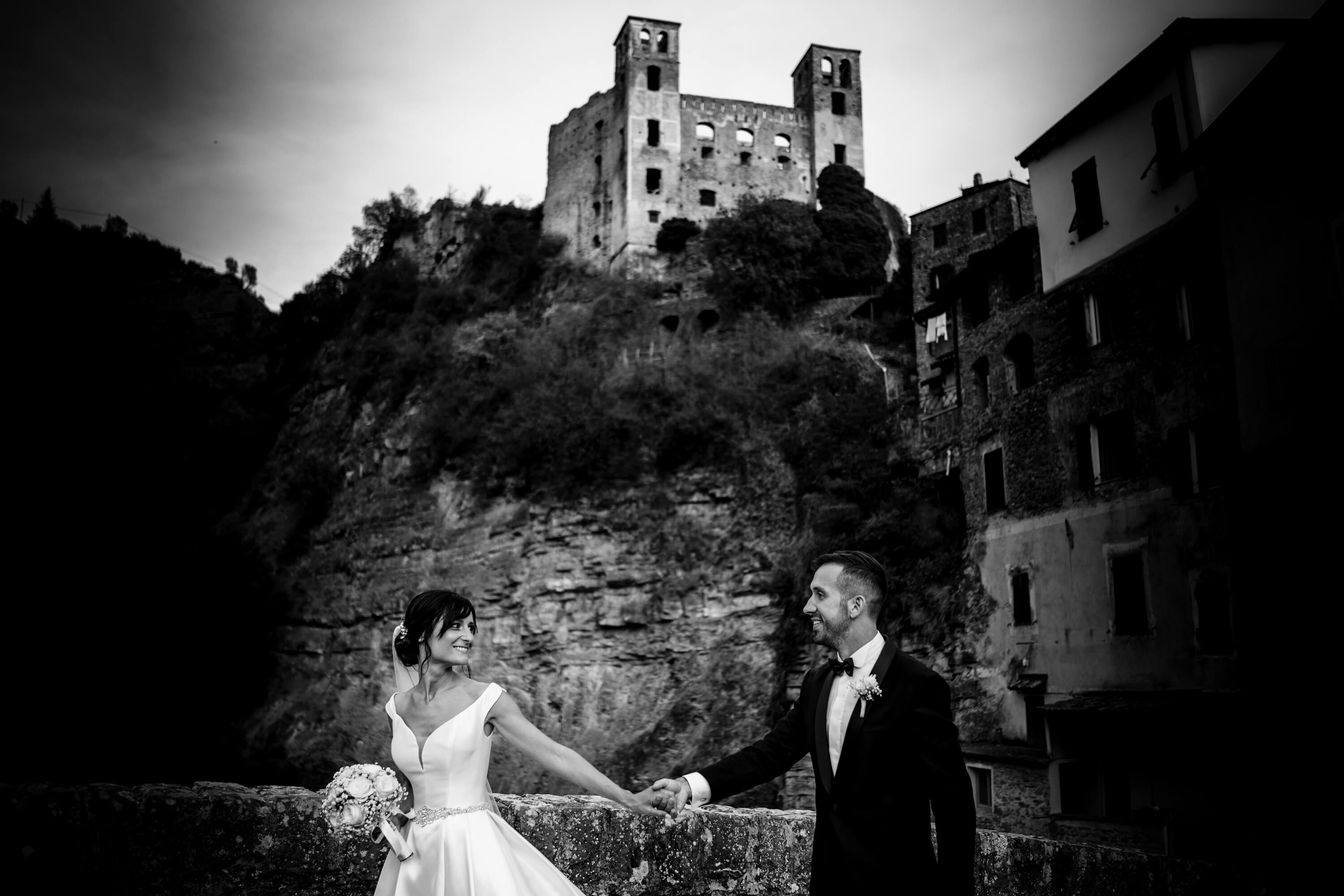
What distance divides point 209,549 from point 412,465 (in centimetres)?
695

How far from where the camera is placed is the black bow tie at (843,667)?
4.12 m

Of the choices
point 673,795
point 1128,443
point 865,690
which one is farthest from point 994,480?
point 865,690

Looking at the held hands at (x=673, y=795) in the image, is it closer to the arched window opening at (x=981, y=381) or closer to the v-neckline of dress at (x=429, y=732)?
the v-neckline of dress at (x=429, y=732)

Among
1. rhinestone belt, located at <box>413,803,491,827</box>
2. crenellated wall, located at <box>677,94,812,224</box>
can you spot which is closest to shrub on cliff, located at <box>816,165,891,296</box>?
crenellated wall, located at <box>677,94,812,224</box>

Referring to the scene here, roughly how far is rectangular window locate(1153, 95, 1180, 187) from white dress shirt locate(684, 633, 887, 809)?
1559cm

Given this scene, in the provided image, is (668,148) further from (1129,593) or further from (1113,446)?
(1129,593)

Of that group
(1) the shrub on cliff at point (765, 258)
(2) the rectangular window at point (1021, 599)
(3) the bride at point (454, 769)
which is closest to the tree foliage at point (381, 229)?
(1) the shrub on cliff at point (765, 258)

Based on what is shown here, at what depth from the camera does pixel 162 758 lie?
2684 centimetres

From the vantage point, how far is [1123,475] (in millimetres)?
17594

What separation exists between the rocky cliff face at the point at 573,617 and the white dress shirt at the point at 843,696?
18221 millimetres

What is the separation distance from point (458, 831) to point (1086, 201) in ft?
61.4

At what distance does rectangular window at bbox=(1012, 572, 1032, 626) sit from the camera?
63.2ft

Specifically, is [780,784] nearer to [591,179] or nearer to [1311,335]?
[1311,335]

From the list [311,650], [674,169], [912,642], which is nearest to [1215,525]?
[912,642]
